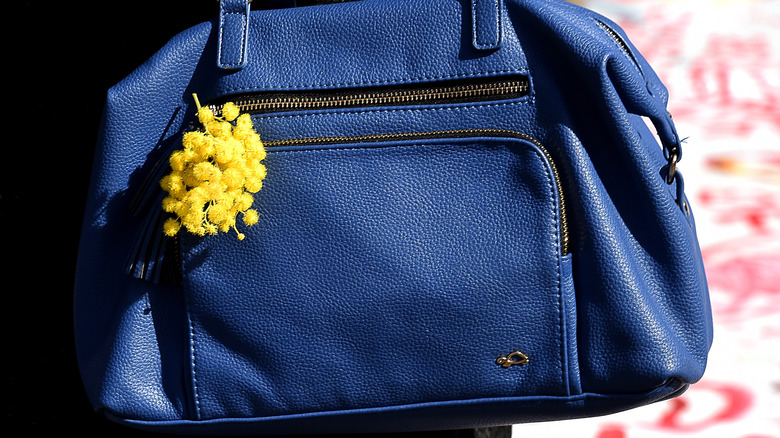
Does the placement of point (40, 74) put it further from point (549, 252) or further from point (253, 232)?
point (549, 252)

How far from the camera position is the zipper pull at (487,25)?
86 centimetres

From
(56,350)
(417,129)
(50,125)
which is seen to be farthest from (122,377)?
(417,129)

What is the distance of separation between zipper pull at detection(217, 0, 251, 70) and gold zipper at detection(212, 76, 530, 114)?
42 mm

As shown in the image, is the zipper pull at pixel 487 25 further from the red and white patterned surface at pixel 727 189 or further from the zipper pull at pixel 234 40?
the red and white patterned surface at pixel 727 189

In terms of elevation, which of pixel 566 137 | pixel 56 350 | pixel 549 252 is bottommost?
pixel 56 350

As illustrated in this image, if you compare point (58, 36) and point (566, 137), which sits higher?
point (58, 36)

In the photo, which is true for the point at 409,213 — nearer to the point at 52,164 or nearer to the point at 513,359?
the point at 513,359

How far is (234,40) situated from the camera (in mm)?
905

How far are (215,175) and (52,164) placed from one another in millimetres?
360

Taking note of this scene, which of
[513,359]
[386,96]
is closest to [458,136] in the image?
[386,96]

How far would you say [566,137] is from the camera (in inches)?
33.7

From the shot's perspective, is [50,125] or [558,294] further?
[50,125]

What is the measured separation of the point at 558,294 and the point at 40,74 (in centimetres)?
76

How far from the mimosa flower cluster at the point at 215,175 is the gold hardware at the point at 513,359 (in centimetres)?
33
